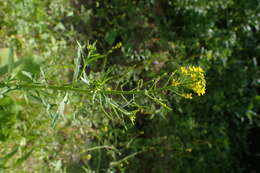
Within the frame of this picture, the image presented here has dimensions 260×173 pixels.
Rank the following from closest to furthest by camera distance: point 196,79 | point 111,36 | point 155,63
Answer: point 196,79 → point 155,63 → point 111,36

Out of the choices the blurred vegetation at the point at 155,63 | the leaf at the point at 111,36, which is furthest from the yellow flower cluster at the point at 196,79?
the leaf at the point at 111,36

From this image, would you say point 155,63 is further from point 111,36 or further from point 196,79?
point 196,79

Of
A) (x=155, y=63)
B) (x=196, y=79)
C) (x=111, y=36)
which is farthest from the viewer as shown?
(x=111, y=36)

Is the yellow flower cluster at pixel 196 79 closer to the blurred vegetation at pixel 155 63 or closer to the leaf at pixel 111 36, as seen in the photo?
the blurred vegetation at pixel 155 63

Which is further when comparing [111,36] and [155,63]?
[111,36]

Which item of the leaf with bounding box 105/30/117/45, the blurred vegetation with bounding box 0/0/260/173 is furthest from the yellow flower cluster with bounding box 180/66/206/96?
the leaf with bounding box 105/30/117/45

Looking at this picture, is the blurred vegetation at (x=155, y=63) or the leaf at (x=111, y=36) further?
the leaf at (x=111, y=36)

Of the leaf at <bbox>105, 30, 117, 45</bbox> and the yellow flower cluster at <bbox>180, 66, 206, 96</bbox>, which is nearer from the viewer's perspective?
the yellow flower cluster at <bbox>180, 66, 206, 96</bbox>

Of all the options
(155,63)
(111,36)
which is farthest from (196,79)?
(111,36)

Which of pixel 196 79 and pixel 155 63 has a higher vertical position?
pixel 155 63

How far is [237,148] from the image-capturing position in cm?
384

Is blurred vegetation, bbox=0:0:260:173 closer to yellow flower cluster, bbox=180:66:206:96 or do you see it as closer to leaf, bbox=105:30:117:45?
leaf, bbox=105:30:117:45

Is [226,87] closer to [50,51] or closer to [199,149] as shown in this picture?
[199,149]

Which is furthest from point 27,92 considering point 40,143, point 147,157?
point 147,157
